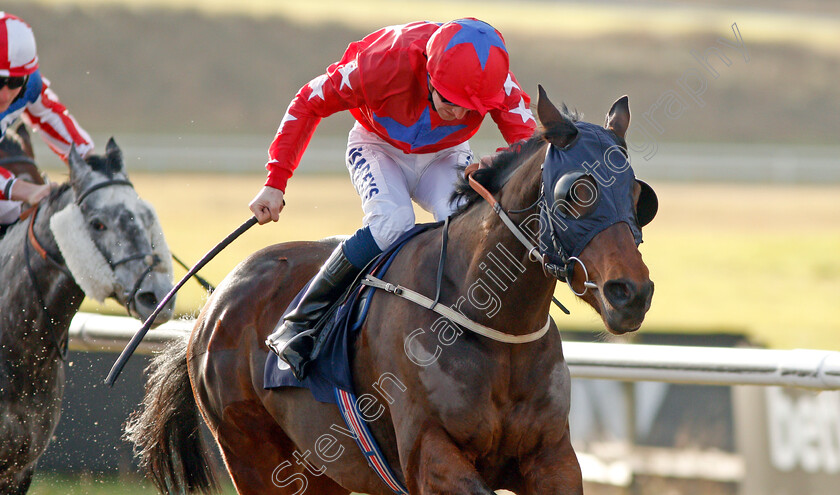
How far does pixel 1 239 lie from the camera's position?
4.76m

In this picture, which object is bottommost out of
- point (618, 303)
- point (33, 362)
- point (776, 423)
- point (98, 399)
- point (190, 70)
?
point (776, 423)

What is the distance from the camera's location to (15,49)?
4.52 m

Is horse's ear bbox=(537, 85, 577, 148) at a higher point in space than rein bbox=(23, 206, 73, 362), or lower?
higher

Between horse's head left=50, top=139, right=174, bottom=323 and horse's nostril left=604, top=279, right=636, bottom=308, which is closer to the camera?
horse's nostril left=604, top=279, right=636, bottom=308

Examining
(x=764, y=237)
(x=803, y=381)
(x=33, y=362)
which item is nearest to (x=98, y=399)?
(x=33, y=362)

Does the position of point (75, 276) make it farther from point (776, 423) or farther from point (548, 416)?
point (776, 423)

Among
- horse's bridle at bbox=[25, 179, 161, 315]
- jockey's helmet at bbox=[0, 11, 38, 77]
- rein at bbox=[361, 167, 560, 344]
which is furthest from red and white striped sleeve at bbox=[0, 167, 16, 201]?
rein at bbox=[361, 167, 560, 344]

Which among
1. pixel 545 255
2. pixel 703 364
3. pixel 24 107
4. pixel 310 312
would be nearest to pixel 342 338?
pixel 310 312

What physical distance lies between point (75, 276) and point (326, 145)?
19740 millimetres

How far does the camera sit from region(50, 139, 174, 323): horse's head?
14.2ft

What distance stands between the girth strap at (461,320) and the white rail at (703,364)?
1.38 metres

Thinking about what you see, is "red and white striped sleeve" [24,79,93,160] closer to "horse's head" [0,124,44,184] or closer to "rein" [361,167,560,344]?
"horse's head" [0,124,44,184]

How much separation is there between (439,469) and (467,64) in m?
1.19

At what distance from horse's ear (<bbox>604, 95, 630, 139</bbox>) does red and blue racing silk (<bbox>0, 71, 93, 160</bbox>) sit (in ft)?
9.75
